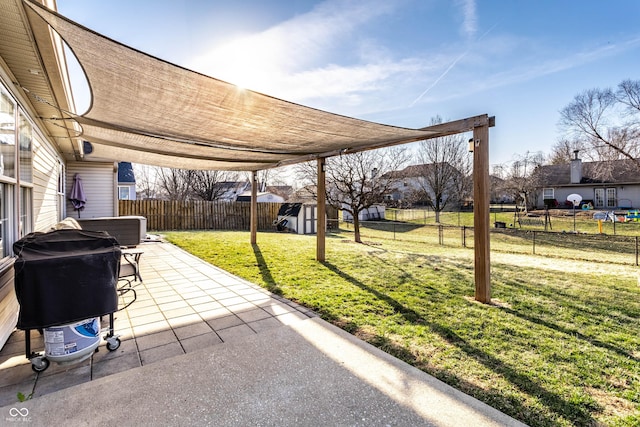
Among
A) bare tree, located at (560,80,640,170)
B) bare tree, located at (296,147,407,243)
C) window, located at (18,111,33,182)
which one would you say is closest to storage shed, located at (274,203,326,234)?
bare tree, located at (296,147,407,243)

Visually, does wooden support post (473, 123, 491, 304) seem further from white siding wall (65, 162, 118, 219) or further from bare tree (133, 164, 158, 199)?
bare tree (133, 164, 158, 199)

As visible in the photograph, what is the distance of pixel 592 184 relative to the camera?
24.4m

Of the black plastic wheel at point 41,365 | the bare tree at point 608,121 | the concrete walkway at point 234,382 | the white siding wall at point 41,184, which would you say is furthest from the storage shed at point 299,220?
the bare tree at point 608,121

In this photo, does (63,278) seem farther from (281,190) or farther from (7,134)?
(281,190)

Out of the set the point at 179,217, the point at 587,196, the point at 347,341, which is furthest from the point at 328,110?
the point at 587,196

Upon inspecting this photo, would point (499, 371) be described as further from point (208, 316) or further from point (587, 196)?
point (587, 196)

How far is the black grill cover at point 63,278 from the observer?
6.81ft

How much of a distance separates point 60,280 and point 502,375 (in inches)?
132

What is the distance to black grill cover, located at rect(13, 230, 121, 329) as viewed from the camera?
6.81 ft

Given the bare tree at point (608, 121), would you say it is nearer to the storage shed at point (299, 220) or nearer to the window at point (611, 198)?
the window at point (611, 198)

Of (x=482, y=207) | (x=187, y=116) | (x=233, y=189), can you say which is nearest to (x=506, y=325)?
(x=482, y=207)

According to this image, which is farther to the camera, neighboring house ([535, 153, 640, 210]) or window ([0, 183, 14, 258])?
neighboring house ([535, 153, 640, 210])

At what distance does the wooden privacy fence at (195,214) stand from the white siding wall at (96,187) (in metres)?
3.41

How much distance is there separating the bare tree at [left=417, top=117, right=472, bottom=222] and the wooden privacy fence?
11457 millimetres
